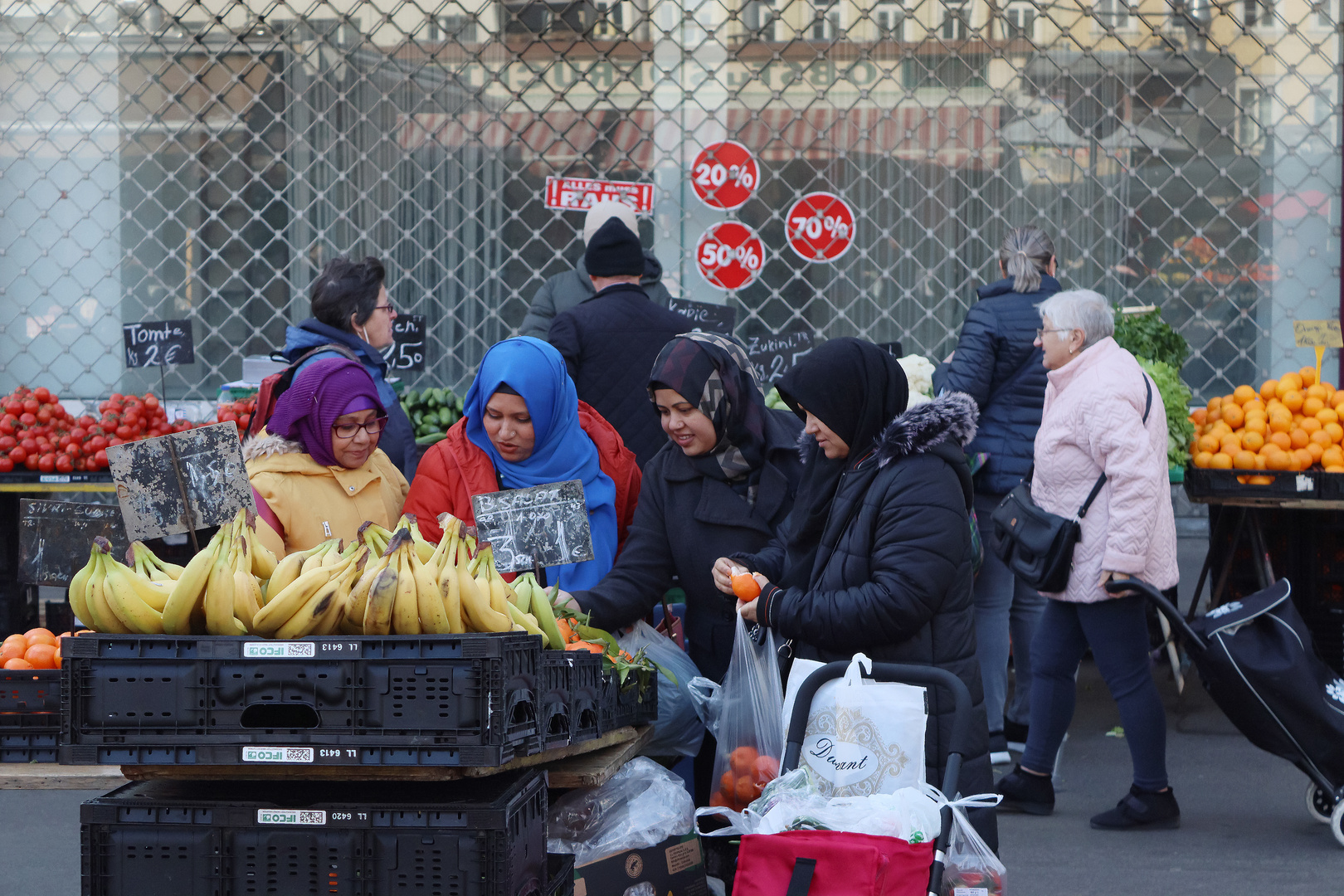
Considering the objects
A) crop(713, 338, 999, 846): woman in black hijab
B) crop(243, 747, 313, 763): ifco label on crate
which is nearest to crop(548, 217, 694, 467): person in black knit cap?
crop(713, 338, 999, 846): woman in black hijab

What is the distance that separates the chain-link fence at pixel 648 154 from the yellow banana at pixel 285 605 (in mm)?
4684

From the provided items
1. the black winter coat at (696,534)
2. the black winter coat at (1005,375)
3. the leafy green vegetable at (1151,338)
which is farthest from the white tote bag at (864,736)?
the leafy green vegetable at (1151,338)

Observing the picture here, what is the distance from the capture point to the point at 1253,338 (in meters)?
6.59

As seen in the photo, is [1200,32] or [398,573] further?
[1200,32]

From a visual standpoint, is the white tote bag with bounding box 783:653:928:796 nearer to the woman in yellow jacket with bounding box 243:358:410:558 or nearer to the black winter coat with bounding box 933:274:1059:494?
the woman in yellow jacket with bounding box 243:358:410:558

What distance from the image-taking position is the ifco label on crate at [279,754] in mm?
2076

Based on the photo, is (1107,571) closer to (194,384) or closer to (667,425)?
(667,425)

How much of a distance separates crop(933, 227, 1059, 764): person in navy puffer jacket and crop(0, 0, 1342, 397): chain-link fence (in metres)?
1.64

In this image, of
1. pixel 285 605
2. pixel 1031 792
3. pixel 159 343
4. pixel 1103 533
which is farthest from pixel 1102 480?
pixel 159 343

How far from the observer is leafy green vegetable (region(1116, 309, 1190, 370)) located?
5.70 metres

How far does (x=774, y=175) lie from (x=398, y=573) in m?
4.87

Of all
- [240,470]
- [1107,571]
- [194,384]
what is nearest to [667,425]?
[240,470]

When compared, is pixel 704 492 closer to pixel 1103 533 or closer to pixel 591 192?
pixel 1103 533

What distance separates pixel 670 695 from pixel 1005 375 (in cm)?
246
